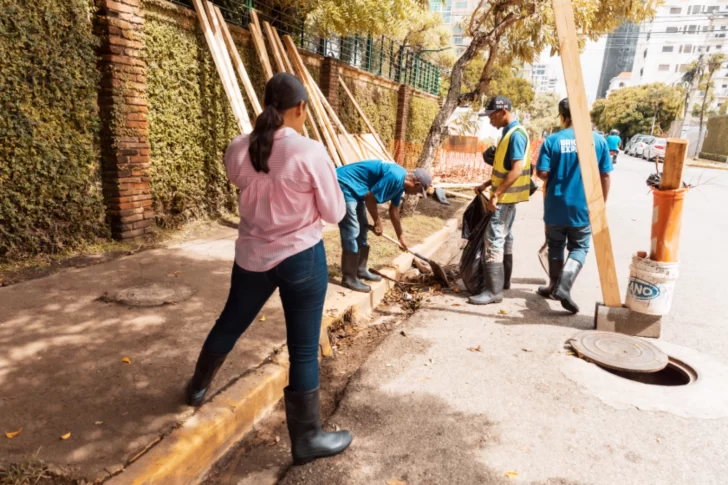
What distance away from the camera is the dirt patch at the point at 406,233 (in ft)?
19.5

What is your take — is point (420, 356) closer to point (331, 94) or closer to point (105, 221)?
point (105, 221)

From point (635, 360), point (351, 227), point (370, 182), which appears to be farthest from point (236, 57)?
point (635, 360)

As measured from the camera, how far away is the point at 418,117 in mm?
17250

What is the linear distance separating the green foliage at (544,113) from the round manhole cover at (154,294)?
50.0 metres

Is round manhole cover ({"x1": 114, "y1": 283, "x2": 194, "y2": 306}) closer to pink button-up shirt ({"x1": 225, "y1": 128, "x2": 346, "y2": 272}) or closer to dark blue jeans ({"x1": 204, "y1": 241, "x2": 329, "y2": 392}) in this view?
dark blue jeans ({"x1": 204, "y1": 241, "x2": 329, "y2": 392})

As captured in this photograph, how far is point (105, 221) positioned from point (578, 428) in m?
5.36

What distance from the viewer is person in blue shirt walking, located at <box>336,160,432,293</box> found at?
182 inches

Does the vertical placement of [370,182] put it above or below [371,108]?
below

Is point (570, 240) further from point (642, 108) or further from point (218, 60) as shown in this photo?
point (642, 108)

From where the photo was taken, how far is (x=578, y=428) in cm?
288

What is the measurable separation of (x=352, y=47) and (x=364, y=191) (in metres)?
9.14

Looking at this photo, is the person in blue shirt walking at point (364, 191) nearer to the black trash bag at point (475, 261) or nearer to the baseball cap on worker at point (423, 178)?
the baseball cap on worker at point (423, 178)

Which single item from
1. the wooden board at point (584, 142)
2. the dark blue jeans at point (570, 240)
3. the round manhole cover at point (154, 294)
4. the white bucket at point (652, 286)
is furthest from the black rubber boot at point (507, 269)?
the round manhole cover at point (154, 294)

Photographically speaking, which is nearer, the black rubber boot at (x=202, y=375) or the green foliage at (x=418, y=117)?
the black rubber boot at (x=202, y=375)
